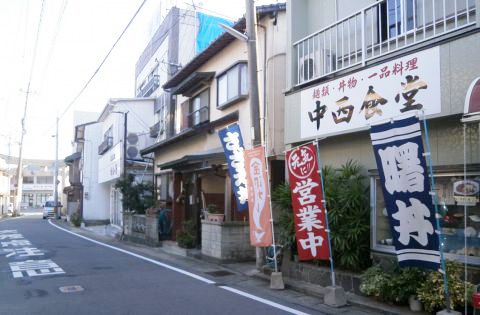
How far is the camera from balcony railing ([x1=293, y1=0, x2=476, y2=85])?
26.9ft

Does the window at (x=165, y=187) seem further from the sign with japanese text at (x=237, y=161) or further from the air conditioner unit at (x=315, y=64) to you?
the air conditioner unit at (x=315, y=64)

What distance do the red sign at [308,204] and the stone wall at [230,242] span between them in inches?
171

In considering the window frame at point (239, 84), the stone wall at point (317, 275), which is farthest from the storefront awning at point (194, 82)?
the stone wall at point (317, 275)

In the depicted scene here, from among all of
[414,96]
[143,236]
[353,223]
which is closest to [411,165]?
[414,96]

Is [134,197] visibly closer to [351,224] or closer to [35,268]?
[35,268]

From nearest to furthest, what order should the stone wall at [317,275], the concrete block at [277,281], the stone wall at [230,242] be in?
the stone wall at [317,275]
the concrete block at [277,281]
the stone wall at [230,242]

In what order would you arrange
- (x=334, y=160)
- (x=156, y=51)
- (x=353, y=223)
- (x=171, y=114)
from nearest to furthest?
(x=353, y=223)
(x=334, y=160)
(x=171, y=114)
(x=156, y=51)

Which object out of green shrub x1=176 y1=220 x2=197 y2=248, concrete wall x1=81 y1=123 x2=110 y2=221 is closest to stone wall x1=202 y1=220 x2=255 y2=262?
green shrub x1=176 y1=220 x2=197 y2=248

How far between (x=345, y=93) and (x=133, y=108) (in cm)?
2273

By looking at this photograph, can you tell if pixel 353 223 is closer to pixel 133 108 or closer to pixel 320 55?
pixel 320 55

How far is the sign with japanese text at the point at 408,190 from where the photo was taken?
21.1ft

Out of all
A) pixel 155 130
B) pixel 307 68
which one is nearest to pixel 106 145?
pixel 155 130

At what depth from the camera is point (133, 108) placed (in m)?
29.9

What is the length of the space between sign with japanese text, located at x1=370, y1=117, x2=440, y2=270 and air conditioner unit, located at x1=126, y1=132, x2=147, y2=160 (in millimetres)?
23401
